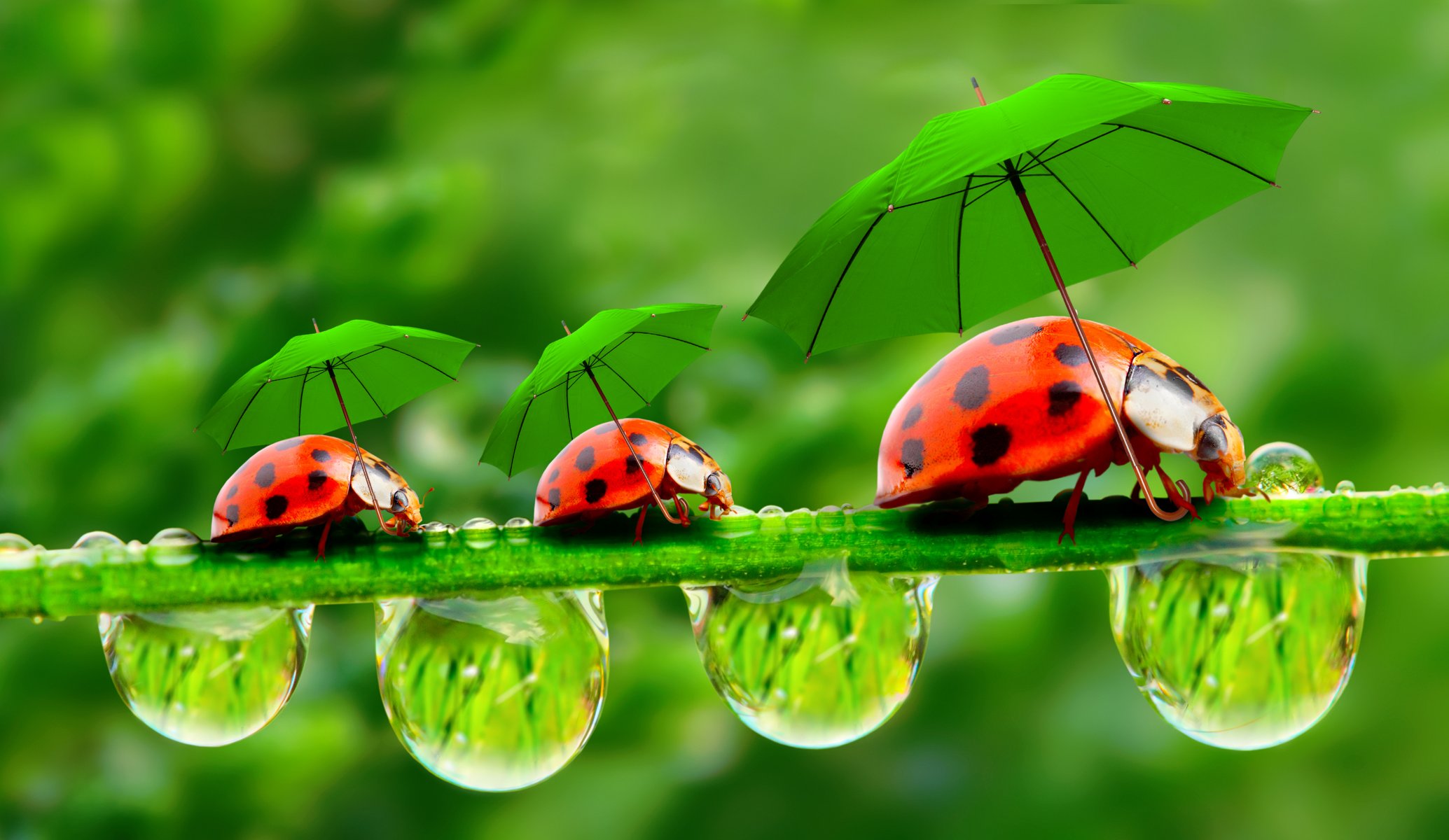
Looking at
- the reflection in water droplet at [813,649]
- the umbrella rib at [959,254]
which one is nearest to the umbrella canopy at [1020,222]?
the umbrella rib at [959,254]

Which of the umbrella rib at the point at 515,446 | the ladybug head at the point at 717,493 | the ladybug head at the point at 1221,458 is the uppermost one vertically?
the umbrella rib at the point at 515,446

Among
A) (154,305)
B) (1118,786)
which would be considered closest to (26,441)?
(154,305)

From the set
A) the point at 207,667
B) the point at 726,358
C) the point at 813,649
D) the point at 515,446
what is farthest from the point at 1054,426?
the point at 726,358

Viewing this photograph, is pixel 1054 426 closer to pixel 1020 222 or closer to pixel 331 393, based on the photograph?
pixel 1020 222

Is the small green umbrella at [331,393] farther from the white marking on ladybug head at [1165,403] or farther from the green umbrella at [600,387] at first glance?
the white marking on ladybug head at [1165,403]

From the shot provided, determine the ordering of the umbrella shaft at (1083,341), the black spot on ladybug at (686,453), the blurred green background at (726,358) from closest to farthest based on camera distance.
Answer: the umbrella shaft at (1083,341)
the black spot on ladybug at (686,453)
the blurred green background at (726,358)
